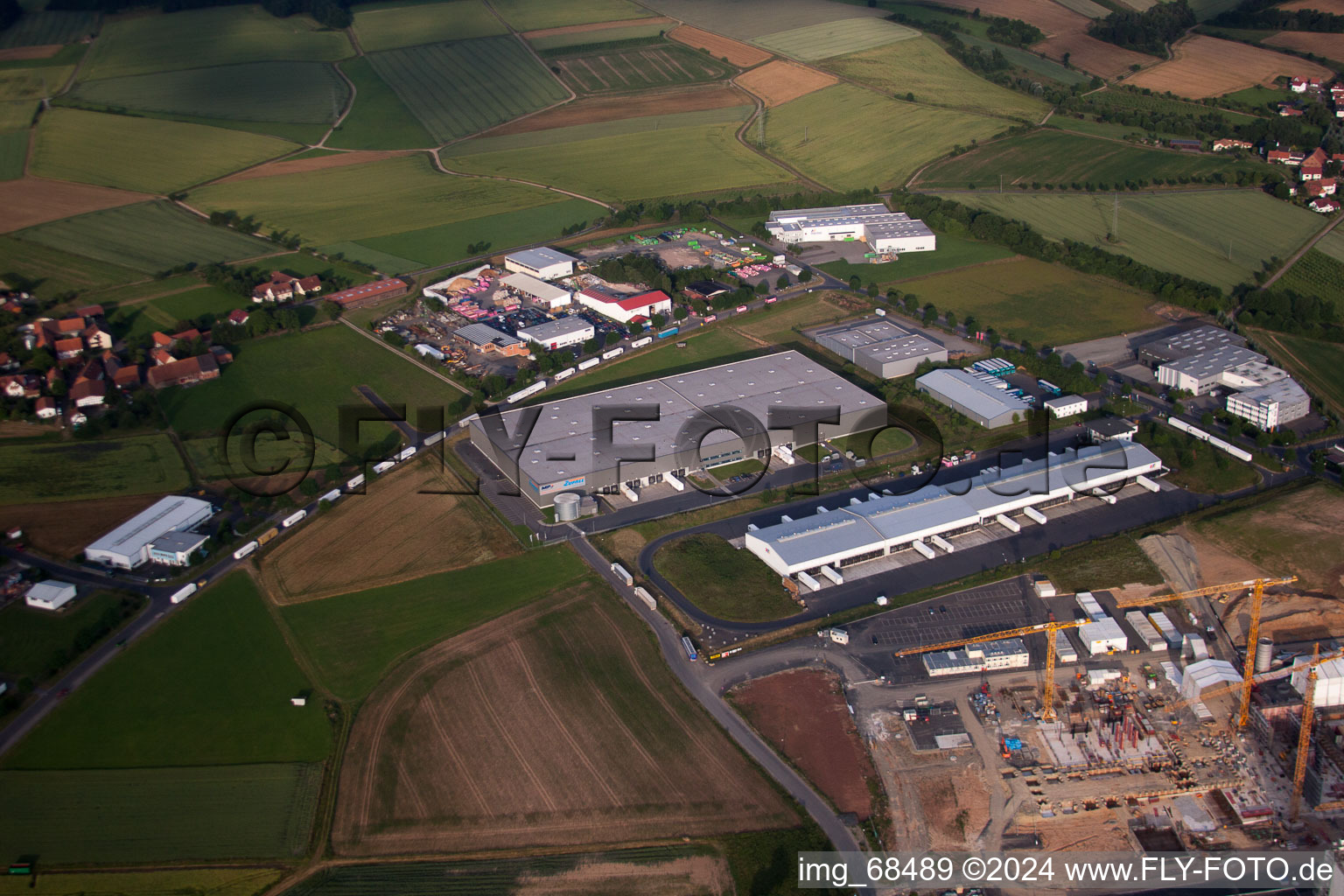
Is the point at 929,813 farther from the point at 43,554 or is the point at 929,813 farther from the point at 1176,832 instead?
the point at 43,554

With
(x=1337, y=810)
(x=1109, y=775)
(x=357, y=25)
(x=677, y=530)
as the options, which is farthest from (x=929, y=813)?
(x=357, y=25)

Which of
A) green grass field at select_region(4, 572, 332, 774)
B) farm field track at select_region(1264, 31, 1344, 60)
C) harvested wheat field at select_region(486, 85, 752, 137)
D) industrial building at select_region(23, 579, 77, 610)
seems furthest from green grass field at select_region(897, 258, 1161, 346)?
farm field track at select_region(1264, 31, 1344, 60)

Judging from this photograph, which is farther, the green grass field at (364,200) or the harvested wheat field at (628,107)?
the harvested wheat field at (628,107)

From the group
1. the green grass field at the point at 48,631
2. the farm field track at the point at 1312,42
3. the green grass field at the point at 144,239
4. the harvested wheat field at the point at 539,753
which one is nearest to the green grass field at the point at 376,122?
the green grass field at the point at 144,239

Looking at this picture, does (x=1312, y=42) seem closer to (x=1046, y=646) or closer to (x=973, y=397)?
(x=973, y=397)

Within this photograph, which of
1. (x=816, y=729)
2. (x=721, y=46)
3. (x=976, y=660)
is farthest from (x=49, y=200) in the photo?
(x=976, y=660)

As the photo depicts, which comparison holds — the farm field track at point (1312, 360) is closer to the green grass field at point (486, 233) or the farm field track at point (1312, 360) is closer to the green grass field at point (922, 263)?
the green grass field at point (922, 263)
